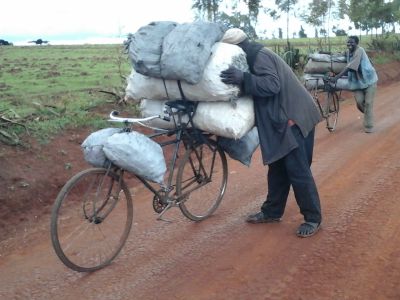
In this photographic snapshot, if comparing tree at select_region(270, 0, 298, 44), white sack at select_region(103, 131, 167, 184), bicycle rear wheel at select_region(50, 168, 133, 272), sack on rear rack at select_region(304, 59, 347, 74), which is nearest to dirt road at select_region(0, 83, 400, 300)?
bicycle rear wheel at select_region(50, 168, 133, 272)

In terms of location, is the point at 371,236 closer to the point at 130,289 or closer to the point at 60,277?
the point at 130,289

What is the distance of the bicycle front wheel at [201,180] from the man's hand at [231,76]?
0.98 meters

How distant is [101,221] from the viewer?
3.93 metres

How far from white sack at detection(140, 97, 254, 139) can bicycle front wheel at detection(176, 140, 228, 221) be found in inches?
18.6

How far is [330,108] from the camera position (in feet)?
31.2

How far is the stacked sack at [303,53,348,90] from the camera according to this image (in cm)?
912

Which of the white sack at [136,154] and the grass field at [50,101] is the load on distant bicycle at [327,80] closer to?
the grass field at [50,101]

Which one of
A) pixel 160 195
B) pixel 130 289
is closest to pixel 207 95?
pixel 160 195

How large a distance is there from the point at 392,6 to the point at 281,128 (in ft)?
70.6

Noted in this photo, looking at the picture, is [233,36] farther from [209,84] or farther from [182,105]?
[182,105]

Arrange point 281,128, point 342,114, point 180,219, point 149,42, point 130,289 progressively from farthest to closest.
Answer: point 342,114, point 180,219, point 281,128, point 149,42, point 130,289

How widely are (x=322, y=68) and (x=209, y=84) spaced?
233 inches

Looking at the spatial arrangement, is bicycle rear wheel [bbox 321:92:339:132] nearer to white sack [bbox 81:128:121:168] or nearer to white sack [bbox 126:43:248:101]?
white sack [bbox 126:43:248:101]

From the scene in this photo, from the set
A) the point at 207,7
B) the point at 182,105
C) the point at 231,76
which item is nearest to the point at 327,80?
the point at 182,105
